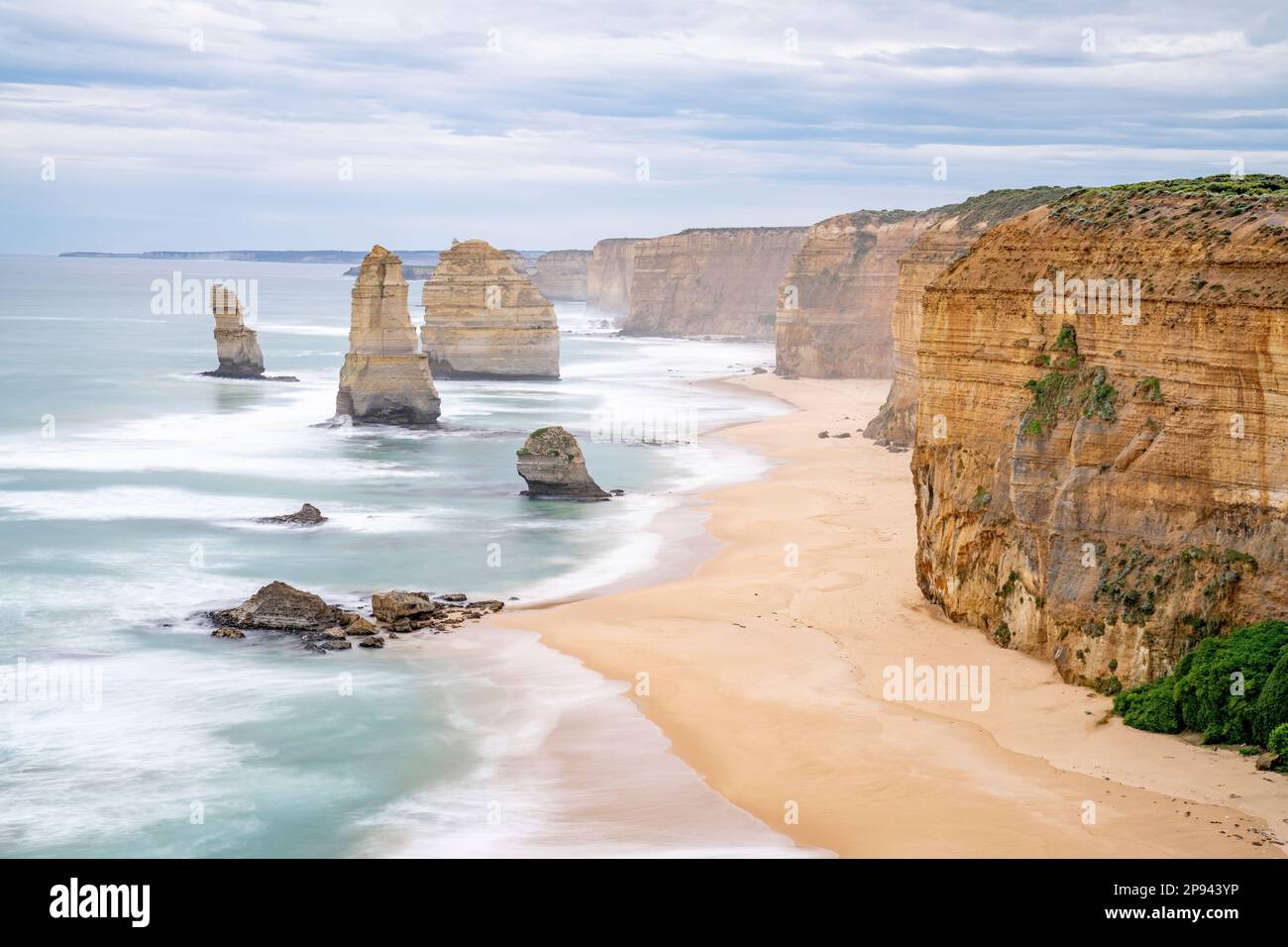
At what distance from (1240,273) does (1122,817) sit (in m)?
7.86

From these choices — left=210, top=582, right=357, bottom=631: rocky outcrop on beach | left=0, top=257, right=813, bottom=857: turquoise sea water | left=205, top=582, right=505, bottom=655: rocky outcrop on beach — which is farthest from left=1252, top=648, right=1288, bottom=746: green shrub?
left=210, top=582, right=357, bottom=631: rocky outcrop on beach

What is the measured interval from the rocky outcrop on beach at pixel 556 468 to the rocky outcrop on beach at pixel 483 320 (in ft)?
111

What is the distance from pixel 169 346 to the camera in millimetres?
111188

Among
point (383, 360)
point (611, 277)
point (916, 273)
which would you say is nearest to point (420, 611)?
point (916, 273)

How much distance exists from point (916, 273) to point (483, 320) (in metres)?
33.3

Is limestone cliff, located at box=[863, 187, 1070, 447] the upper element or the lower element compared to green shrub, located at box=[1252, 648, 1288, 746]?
upper

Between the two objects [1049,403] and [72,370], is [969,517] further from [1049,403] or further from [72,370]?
[72,370]

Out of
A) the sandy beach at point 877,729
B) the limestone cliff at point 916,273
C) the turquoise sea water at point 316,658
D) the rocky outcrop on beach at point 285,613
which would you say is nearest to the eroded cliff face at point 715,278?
the turquoise sea water at point 316,658

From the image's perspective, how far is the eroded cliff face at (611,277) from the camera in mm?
165750

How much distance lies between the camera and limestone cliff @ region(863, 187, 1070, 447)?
49219 mm

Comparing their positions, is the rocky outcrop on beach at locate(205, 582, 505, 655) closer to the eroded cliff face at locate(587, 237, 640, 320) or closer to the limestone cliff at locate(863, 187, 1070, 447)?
the limestone cliff at locate(863, 187, 1070, 447)

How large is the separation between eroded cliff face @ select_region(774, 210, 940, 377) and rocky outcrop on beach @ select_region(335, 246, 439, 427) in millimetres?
30086

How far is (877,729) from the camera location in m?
19.5

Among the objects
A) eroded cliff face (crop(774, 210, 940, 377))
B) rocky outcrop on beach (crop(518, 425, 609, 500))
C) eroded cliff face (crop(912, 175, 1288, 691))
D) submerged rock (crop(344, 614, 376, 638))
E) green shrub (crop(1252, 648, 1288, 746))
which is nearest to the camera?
green shrub (crop(1252, 648, 1288, 746))
